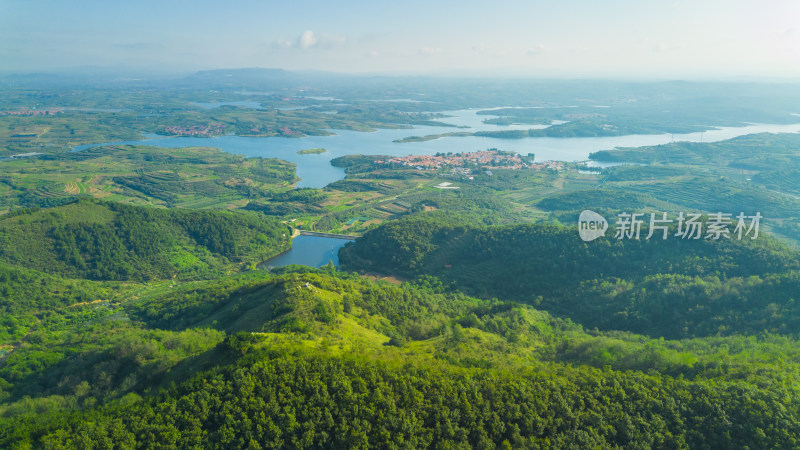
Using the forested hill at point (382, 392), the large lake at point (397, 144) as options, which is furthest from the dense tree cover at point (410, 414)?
the large lake at point (397, 144)

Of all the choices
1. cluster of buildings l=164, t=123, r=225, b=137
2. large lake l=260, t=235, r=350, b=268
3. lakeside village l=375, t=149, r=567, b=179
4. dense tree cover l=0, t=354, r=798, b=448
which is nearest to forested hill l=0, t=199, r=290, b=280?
large lake l=260, t=235, r=350, b=268

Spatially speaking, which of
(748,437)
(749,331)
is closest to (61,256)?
(748,437)

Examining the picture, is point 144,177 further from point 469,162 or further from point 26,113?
point 26,113

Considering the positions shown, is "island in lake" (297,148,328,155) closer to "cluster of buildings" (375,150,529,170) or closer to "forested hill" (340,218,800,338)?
"cluster of buildings" (375,150,529,170)

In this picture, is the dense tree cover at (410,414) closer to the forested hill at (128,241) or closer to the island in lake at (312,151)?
the forested hill at (128,241)

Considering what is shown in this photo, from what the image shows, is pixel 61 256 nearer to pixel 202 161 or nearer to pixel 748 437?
pixel 748 437

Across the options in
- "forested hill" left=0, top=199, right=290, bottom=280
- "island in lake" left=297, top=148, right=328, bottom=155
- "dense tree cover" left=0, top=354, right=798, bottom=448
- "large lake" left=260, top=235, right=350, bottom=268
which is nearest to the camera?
"dense tree cover" left=0, top=354, right=798, bottom=448
